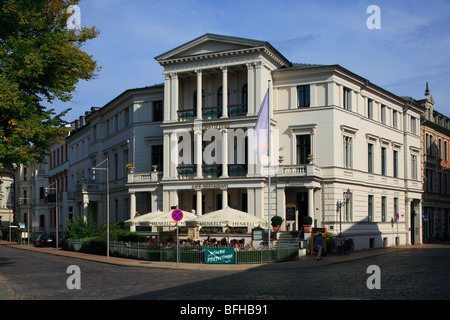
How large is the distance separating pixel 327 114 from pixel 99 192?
26.8m

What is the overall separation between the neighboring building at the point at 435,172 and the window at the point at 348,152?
15.8 meters

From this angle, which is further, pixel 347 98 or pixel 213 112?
pixel 347 98

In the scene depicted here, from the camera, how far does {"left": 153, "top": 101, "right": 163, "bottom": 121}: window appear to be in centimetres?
4962

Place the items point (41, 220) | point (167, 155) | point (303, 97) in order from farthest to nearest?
1. point (41, 220)
2. point (167, 155)
3. point (303, 97)

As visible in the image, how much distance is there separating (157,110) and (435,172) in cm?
3184

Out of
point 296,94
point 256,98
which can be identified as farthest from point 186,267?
point 296,94

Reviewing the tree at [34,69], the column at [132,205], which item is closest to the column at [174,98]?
the column at [132,205]

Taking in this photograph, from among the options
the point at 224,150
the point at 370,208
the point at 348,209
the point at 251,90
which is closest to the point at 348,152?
the point at 348,209

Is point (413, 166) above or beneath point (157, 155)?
beneath

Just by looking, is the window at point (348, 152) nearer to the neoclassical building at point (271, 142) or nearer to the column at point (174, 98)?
the neoclassical building at point (271, 142)

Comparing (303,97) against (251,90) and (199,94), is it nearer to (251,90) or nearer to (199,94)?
(251,90)

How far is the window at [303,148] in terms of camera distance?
141 feet

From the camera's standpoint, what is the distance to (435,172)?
2383 inches
